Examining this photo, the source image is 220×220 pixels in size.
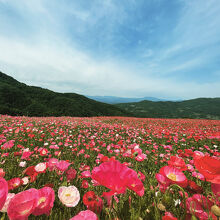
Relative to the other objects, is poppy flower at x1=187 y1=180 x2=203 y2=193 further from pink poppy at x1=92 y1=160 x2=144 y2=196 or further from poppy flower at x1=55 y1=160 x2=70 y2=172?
poppy flower at x1=55 y1=160 x2=70 y2=172

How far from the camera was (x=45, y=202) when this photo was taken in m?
0.61

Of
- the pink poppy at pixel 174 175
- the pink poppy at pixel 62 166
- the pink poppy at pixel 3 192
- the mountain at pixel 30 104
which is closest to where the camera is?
the pink poppy at pixel 3 192

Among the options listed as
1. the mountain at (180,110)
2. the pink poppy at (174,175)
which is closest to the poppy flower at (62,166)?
the pink poppy at (174,175)

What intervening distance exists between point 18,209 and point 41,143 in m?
3.37

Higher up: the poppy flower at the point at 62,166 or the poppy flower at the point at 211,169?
the poppy flower at the point at 211,169

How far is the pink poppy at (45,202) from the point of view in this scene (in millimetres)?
580

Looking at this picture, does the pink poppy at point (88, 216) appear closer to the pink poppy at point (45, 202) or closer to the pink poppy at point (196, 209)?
the pink poppy at point (45, 202)

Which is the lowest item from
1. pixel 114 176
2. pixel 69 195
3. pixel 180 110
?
pixel 180 110

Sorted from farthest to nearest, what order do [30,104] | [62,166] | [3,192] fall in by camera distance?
1. [30,104]
2. [62,166]
3. [3,192]

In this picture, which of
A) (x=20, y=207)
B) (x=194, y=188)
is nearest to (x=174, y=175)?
(x=194, y=188)

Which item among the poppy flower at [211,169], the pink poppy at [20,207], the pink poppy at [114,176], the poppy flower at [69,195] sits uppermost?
the poppy flower at [211,169]

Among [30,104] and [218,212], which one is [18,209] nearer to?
[218,212]

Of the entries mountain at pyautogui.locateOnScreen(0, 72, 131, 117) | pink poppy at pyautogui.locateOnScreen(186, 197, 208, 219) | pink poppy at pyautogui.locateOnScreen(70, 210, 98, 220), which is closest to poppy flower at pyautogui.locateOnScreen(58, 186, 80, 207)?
pink poppy at pyautogui.locateOnScreen(70, 210, 98, 220)

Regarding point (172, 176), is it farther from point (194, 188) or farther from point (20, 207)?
point (20, 207)
